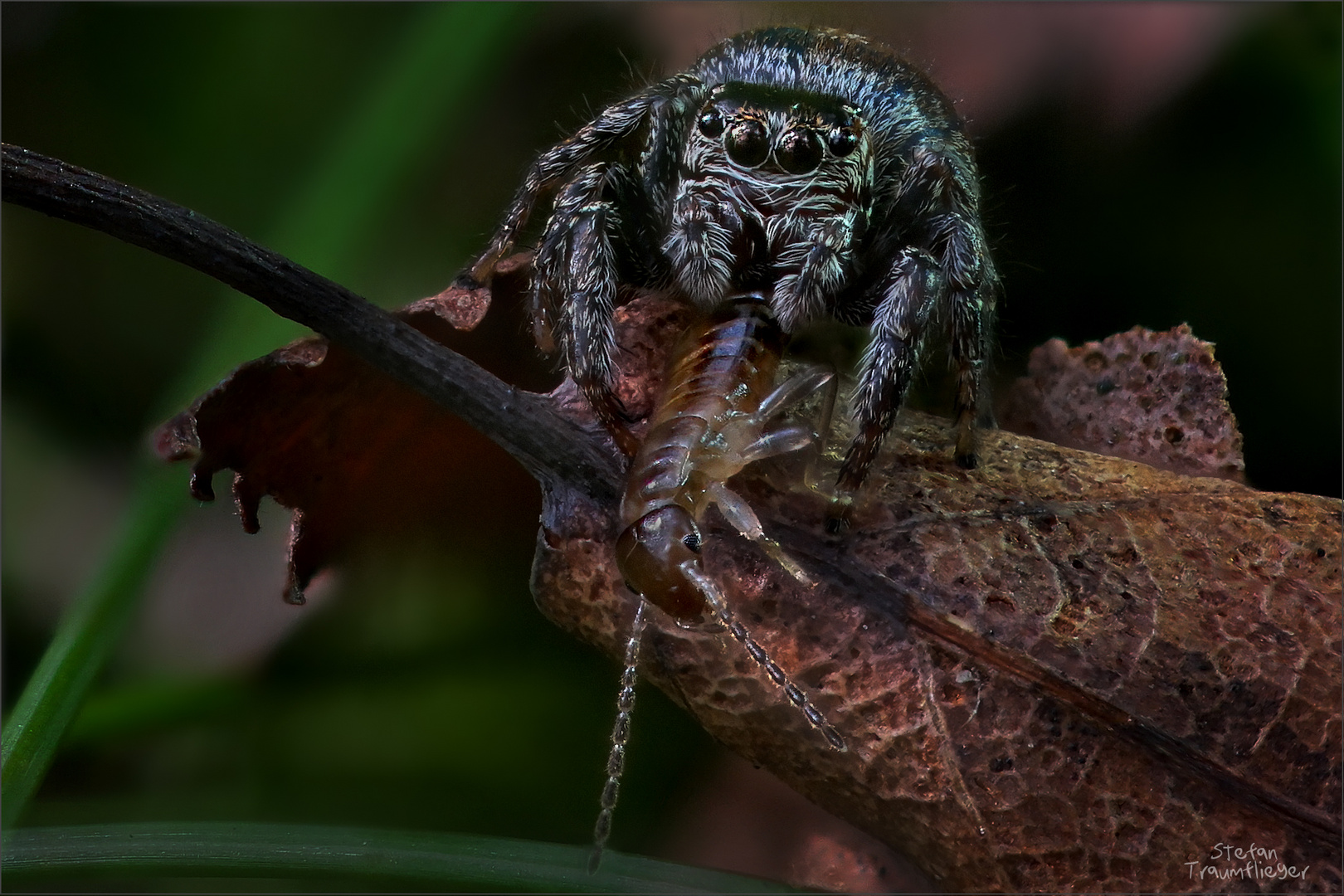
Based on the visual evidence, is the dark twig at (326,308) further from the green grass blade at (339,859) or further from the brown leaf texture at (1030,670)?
the green grass blade at (339,859)

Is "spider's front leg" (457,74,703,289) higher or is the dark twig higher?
"spider's front leg" (457,74,703,289)

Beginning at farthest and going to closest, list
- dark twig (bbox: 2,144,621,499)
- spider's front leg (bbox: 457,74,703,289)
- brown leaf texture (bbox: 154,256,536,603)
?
1. spider's front leg (bbox: 457,74,703,289)
2. brown leaf texture (bbox: 154,256,536,603)
3. dark twig (bbox: 2,144,621,499)

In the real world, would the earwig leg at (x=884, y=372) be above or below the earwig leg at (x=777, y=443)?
above

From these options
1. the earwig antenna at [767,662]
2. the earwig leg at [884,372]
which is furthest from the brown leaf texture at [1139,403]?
the earwig antenna at [767,662]

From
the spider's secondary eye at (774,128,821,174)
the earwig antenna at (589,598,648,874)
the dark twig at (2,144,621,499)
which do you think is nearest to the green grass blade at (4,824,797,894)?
the earwig antenna at (589,598,648,874)

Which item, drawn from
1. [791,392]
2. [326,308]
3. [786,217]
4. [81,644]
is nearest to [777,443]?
[791,392]

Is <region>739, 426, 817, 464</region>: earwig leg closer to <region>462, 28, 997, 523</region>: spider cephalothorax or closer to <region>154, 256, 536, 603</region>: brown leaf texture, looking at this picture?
<region>462, 28, 997, 523</region>: spider cephalothorax
